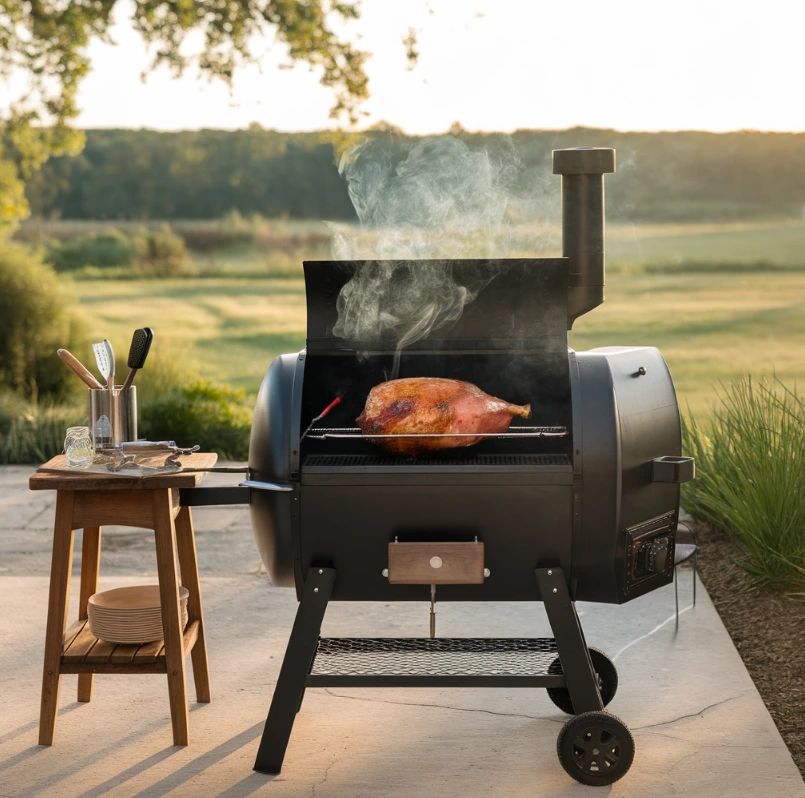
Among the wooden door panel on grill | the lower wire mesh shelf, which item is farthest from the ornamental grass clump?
the wooden door panel on grill

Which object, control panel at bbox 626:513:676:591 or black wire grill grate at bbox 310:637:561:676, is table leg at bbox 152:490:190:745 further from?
control panel at bbox 626:513:676:591

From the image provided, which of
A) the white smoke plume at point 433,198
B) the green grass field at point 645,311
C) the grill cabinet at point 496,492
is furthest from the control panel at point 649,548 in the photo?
the green grass field at point 645,311

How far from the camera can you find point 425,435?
8.38 feet

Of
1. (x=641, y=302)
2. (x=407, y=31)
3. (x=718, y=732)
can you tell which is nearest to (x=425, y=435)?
(x=718, y=732)

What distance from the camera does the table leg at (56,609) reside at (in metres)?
2.72

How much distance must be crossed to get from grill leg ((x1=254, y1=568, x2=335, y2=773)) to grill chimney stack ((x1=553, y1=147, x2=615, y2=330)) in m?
1.04

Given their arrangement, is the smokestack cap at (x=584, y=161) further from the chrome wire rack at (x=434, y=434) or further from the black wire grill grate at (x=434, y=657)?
the black wire grill grate at (x=434, y=657)

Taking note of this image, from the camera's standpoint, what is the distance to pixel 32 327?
8367 millimetres

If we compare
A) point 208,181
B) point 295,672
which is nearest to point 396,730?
point 295,672

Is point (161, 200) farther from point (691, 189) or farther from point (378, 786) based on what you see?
point (378, 786)

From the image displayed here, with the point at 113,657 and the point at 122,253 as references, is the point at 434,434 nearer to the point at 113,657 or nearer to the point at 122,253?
the point at 113,657

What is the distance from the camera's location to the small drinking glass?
2756 mm

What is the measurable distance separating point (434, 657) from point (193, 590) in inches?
29.9

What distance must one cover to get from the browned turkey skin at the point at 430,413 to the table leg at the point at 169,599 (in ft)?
1.90
